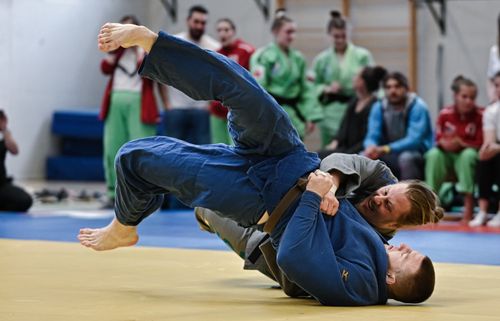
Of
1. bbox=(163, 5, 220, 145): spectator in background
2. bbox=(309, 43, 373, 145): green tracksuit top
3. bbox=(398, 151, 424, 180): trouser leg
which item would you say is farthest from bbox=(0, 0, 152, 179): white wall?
bbox=(398, 151, 424, 180): trouser leg

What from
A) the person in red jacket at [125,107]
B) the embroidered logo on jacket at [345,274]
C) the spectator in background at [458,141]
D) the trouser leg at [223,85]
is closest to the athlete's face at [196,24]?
the person in red jacket at [125,107]

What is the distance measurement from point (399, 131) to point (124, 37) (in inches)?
189

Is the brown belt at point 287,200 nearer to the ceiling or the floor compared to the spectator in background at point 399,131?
nearer to the ceiling

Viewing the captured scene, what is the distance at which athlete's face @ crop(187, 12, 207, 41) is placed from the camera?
8.47m

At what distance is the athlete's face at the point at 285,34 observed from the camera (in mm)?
8625

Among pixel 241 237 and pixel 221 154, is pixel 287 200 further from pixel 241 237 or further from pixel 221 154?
pixel 241 237

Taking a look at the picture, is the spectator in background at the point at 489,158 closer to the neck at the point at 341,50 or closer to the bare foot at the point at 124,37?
the neck at the point at 341,50

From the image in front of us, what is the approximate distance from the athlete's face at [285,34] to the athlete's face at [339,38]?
1.49 ft

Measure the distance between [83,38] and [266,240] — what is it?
381 inches

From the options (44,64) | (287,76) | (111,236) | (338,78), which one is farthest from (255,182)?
(44,64)

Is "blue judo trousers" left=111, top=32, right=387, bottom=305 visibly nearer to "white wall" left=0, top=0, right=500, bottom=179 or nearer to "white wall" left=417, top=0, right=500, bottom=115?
"white wall" left=417, top=0, right=500, bottom=115

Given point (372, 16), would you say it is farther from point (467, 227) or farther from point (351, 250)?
point (351, 250)

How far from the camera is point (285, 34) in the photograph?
28.4 ft

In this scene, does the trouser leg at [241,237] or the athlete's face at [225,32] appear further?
the athlete's face at [225,32]
